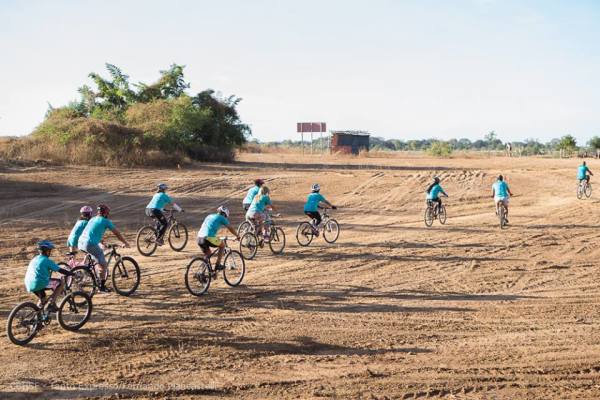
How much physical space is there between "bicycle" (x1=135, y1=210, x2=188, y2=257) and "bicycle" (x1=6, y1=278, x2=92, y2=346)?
6.13 metres

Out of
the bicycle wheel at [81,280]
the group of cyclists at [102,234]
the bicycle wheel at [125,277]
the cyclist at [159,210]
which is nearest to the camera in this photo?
the group of cyclists at [102,234]

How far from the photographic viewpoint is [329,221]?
18.6 meters

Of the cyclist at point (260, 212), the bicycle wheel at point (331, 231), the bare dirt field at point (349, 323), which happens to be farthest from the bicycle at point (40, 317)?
the bicycle wheel at point (331, 231)

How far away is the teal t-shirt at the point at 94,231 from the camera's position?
1142 centimetres

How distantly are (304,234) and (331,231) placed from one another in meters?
1.01

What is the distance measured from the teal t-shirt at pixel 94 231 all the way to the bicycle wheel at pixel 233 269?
Result: 276 cm

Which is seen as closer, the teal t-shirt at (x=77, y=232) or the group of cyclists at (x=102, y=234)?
the group of cyclists at (x=102, y=234)

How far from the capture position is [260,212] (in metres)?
16.4

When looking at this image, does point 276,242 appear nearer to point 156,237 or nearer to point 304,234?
point 304,234

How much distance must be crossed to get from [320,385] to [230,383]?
1.21 metres

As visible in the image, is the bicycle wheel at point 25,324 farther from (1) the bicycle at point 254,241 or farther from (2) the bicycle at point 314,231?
(2) the bicycle at point 314,231

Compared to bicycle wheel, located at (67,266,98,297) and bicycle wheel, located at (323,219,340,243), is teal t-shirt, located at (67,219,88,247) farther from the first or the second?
bicycle wheel, located at (323,219,340,243)

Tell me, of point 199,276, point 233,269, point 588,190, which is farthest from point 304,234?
point 588,190

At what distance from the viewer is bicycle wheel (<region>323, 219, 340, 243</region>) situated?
18.7m
